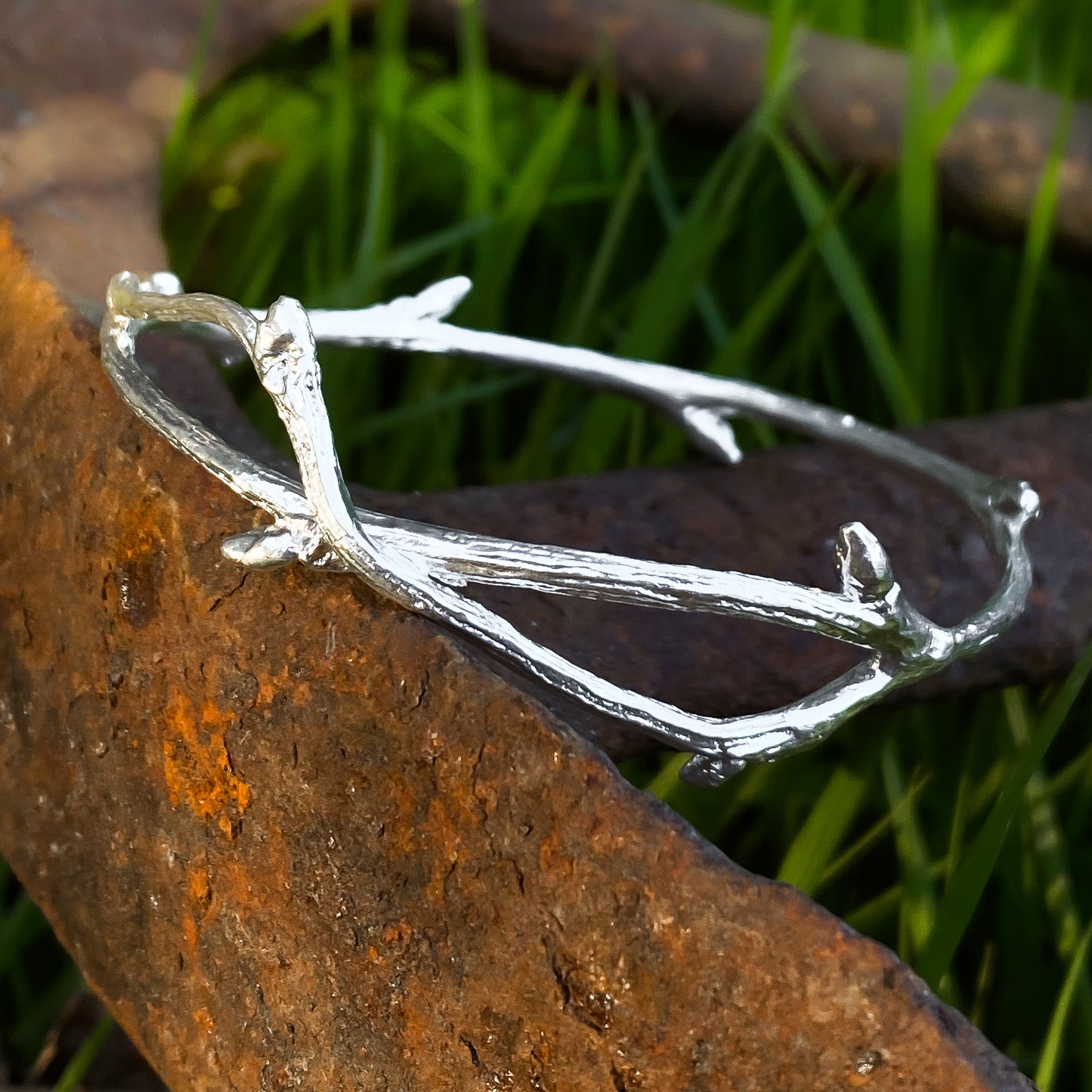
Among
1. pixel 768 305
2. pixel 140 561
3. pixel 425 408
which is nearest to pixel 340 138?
pixel 425 408

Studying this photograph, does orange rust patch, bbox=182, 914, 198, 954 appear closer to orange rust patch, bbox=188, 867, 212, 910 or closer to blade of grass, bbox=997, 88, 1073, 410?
orange rust patch, bbox=188, 867, 212, 910

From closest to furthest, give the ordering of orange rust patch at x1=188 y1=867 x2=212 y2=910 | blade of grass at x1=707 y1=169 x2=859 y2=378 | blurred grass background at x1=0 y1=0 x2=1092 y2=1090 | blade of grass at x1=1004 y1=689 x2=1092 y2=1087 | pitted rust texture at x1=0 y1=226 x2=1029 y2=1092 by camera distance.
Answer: pitted rust texture at x1=0 y1=226 x2=1029 y2=1092, orange rust patch at x1=188 y1=867 x2=212 y2=910, blade of grass at x1=1004 y1=689 x2=1092 y2=1087, blurred grass background at x1=0 y1=0 x2=1092 y2=1090, blade of grass at x1=707 y1=169 x2=859 y2=378

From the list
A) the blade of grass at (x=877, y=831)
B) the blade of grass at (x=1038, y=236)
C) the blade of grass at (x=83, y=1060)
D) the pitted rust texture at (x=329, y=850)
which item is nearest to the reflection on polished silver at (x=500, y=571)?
the pitted rust texture at (x=329, y=850)

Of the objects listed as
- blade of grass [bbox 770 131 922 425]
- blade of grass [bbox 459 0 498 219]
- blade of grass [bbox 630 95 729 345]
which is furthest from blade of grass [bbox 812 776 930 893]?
blade of grass [bbox 459 0 498 219]

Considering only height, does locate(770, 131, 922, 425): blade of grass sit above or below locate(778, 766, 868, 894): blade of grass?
above

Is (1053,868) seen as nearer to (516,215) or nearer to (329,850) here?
(329,850)

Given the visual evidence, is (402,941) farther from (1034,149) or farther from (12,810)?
(1034,149)
